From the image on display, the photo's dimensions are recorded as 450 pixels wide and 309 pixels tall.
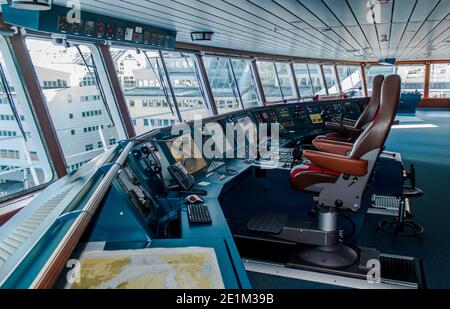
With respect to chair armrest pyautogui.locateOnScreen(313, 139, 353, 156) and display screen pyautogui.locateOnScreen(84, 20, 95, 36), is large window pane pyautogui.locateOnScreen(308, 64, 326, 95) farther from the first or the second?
display screen pyautogui.locateOnScreen(84, 20, 95, 36)

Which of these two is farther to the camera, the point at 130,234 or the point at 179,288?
the point at 130,234

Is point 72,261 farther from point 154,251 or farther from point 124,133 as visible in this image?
point 124,133

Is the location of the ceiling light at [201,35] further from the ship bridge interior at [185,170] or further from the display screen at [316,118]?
the display screen at [316,118]

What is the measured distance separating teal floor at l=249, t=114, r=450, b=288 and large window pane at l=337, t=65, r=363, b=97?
6.54m

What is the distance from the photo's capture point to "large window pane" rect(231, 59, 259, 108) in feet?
24.0

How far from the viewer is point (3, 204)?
2.76 m

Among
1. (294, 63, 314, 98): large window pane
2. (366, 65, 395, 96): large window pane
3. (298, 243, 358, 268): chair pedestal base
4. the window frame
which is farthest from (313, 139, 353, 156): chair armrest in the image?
(366, 65, 395, 96): large window pane

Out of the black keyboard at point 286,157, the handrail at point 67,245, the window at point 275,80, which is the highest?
the window at point 275,80

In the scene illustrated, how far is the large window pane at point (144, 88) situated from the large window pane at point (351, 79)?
9745 millimetres

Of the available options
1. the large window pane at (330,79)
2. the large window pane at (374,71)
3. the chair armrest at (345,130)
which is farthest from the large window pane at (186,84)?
the large window pane at (374,71)

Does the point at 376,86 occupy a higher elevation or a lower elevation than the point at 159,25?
lower

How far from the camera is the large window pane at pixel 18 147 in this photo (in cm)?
301
